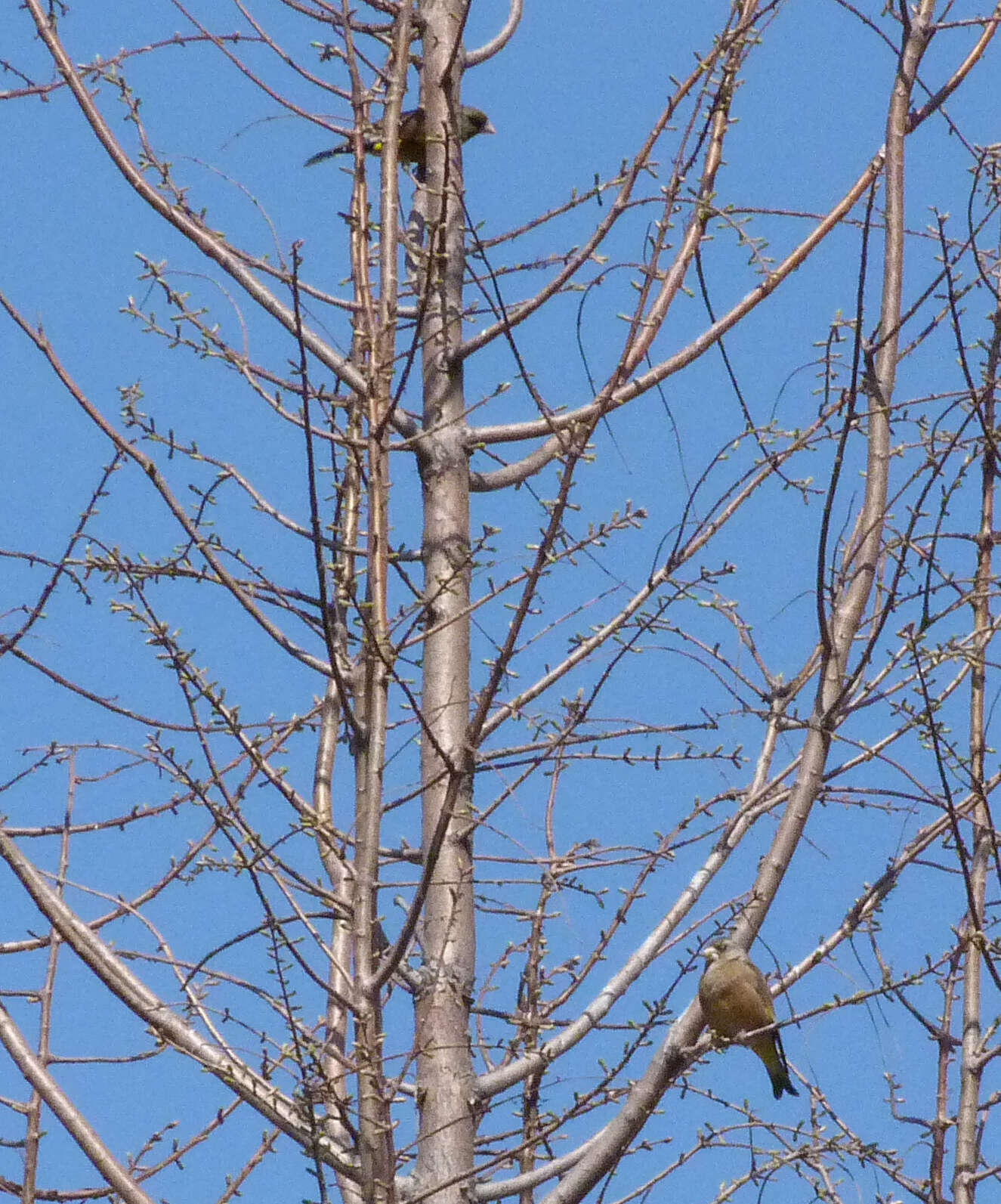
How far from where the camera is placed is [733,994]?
3.19 metres

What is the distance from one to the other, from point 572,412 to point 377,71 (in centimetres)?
104

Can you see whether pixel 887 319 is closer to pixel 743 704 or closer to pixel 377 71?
pixel 743 704

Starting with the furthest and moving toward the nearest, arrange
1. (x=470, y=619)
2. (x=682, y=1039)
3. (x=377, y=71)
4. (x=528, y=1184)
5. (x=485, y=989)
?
(x=485, y=989)
(x=377, y=71)
(x=470, y=619)
(x=528, y=1184)
(x=682, y=1039)

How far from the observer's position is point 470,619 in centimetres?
356

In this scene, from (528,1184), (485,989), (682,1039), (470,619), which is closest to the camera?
(682,1039)

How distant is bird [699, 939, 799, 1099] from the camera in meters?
2.81

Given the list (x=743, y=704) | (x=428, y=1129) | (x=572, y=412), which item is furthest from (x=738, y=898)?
(x=572, y=412)

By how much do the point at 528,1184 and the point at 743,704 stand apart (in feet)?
3.69

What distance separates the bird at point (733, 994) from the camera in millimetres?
2812

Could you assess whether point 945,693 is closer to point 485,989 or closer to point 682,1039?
point 682,1039

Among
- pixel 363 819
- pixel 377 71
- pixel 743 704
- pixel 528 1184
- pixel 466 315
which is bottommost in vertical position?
pixel 528 1184

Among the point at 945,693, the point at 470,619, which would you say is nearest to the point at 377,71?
the point at 470,619

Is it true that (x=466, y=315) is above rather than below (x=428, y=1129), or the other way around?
above

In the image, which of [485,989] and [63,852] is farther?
[485,989]
